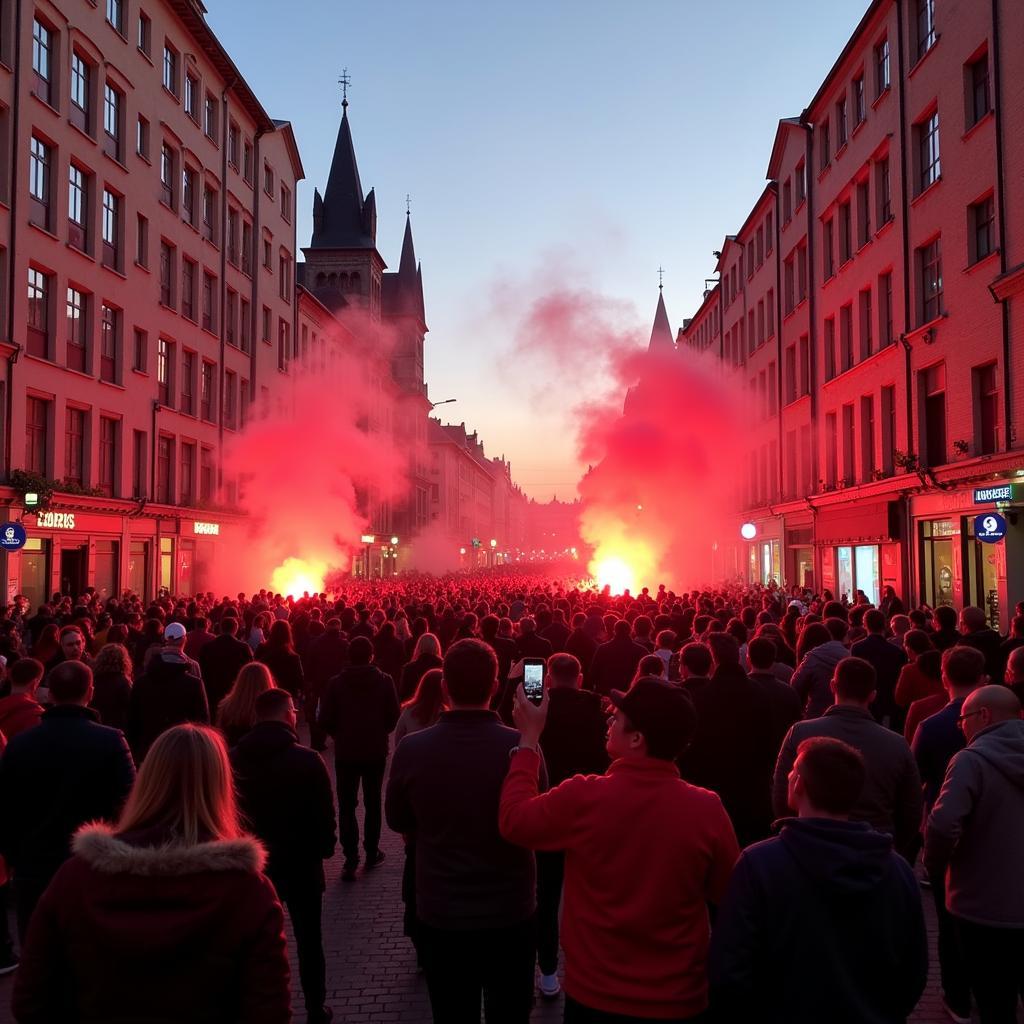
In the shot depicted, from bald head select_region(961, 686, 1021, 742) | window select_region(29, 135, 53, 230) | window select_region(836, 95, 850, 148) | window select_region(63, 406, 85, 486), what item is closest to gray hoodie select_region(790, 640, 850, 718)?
bald head select_region(961, 686, 1021, 742)

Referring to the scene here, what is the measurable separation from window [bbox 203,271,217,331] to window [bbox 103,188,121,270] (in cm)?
711

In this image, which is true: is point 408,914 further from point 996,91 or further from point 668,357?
point 668,357

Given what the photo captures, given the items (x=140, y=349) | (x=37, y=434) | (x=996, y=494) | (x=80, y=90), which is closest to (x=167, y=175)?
(x=80, y=90)

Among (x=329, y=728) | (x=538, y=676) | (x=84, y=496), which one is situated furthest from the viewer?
(x=84, y=496)

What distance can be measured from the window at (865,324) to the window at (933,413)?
149 inches

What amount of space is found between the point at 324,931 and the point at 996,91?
1863 cm

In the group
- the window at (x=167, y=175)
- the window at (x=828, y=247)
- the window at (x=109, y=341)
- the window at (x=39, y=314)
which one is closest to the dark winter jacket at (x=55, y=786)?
the window at (x=39, y=314)

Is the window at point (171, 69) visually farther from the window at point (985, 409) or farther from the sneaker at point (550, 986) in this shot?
the sneaker at point (550, 986)

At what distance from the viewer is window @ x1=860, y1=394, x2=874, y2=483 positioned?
25203 mm

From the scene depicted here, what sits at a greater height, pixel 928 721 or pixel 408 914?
pixel 928 721

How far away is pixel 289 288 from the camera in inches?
1718

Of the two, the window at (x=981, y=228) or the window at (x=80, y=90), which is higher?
the window at (x=80, y=90)

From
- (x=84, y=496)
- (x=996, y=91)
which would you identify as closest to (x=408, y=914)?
(x=996, y=91)

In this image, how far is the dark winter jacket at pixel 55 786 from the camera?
14.1ft
